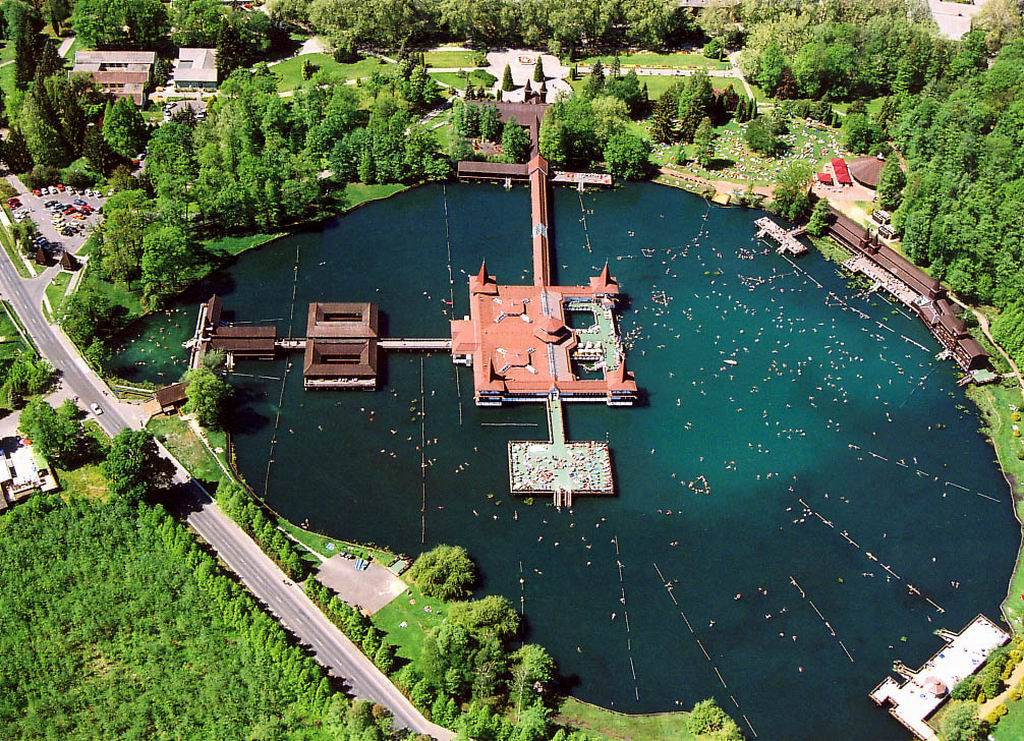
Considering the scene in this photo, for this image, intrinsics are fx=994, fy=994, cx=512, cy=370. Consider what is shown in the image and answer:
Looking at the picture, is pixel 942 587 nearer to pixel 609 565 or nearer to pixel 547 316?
pixel 609 565

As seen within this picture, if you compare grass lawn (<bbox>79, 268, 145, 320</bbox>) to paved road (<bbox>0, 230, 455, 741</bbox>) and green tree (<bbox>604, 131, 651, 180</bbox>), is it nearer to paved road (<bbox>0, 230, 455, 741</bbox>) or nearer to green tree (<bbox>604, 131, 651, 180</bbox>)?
paved road (<bbox>0, 230, 455, 741</bbox>)

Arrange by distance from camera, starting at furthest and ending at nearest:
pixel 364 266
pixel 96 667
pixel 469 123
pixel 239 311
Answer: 1. pixel 469 123
2. pixel 364 266
3. pixel 239 311
4. pixel 96 667

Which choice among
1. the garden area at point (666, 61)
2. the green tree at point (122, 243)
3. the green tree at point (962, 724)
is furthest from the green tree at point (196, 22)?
the green tree at point (962, 724)

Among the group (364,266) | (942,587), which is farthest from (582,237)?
(942,587)

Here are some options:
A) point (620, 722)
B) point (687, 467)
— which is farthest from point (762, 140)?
point (620, 722)

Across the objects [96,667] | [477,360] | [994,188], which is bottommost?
[96,667]

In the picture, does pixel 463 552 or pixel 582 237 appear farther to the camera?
pixel 582 237

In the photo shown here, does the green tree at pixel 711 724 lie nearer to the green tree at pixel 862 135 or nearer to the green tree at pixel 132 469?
the green tree at pixel 132 469
